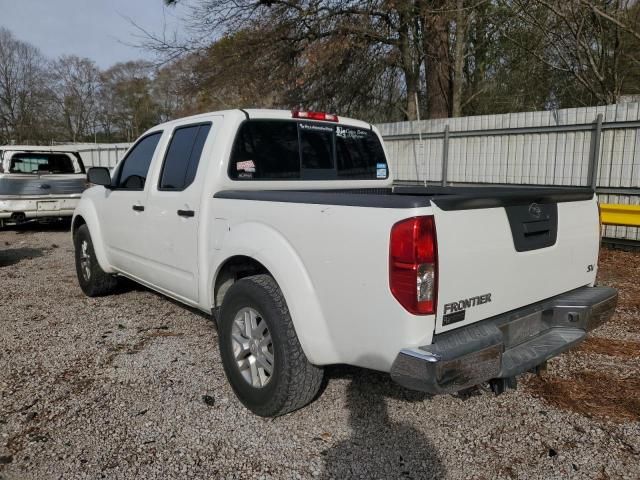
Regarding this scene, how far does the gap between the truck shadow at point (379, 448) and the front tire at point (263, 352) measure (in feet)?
1.18

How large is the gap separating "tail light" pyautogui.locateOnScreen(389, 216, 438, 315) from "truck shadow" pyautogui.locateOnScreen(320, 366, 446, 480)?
3.03 ft

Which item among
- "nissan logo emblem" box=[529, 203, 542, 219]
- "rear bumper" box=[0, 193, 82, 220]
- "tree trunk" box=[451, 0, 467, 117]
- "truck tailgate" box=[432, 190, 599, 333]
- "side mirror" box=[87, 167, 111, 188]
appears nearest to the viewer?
"truck tailgate" box=[432, 190, 599, 333]

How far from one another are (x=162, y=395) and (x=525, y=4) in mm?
9828

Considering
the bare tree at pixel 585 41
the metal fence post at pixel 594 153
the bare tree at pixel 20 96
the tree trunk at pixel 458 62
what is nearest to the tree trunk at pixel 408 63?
the tree trunk at pixel 458 62

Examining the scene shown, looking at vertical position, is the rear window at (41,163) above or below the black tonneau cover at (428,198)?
above

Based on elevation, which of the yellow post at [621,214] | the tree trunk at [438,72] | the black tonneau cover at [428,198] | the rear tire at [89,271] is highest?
the tree trunk at [438,72]

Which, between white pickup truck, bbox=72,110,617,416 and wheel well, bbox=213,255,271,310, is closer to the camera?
white pickup truck, bbox=72,110,617,416

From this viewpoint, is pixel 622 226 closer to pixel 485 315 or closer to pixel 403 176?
pixel 403 176

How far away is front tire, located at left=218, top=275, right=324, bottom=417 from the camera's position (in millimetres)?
2725

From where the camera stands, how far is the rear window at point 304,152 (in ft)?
11.7

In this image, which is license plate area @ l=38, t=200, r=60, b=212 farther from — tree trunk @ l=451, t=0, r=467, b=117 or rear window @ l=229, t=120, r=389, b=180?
tree trunk @ l=451, t=0, r=467, b=117

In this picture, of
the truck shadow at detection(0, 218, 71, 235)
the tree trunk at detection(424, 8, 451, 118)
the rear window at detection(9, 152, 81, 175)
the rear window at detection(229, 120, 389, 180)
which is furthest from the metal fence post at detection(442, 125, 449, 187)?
the truck shadow at detection(0, 218, 71, 235)

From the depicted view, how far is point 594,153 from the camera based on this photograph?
7.75 m

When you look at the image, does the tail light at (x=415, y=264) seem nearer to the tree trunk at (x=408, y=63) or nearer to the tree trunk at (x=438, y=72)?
the tree trunk at (x=408, y=63)
